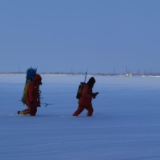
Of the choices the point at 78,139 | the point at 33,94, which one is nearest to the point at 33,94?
the point at 33,94

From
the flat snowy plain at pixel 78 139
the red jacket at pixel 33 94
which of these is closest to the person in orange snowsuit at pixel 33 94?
the red jacket at pixel 33 94

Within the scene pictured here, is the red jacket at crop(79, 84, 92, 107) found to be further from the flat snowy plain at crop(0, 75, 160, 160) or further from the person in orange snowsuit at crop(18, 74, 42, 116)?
the person in orange snowsuit at crop(18, 74, 42, 116)

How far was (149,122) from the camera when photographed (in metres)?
8.88

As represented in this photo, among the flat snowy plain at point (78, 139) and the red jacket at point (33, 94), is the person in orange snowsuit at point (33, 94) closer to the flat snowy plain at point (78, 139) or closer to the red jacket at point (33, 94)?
the red jacket at point (33, 94)

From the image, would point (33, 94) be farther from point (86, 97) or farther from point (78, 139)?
point (78, 139)

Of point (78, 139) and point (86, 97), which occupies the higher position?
point (86, 97)

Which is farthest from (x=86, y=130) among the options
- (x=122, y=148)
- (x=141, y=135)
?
(x=122, y=148)

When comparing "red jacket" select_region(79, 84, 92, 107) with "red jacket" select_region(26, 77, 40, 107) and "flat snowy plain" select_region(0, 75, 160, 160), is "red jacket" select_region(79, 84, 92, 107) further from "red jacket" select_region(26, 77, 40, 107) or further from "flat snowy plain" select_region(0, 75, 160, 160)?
"red jacket" select_region(26, 77, 40, 107)

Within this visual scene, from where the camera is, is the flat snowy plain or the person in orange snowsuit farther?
the person in orange snowsuit

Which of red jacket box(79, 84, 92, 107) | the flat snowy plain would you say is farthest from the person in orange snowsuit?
red jacket box(79, 84, 92, 107)

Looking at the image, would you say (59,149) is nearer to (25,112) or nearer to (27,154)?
(27,154)

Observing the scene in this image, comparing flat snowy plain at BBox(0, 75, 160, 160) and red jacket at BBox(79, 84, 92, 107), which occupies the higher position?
red jacket at BBox(79, 84, 92, 107)

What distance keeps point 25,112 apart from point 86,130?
2826 millimetres

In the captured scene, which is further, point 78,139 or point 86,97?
point 86,97
